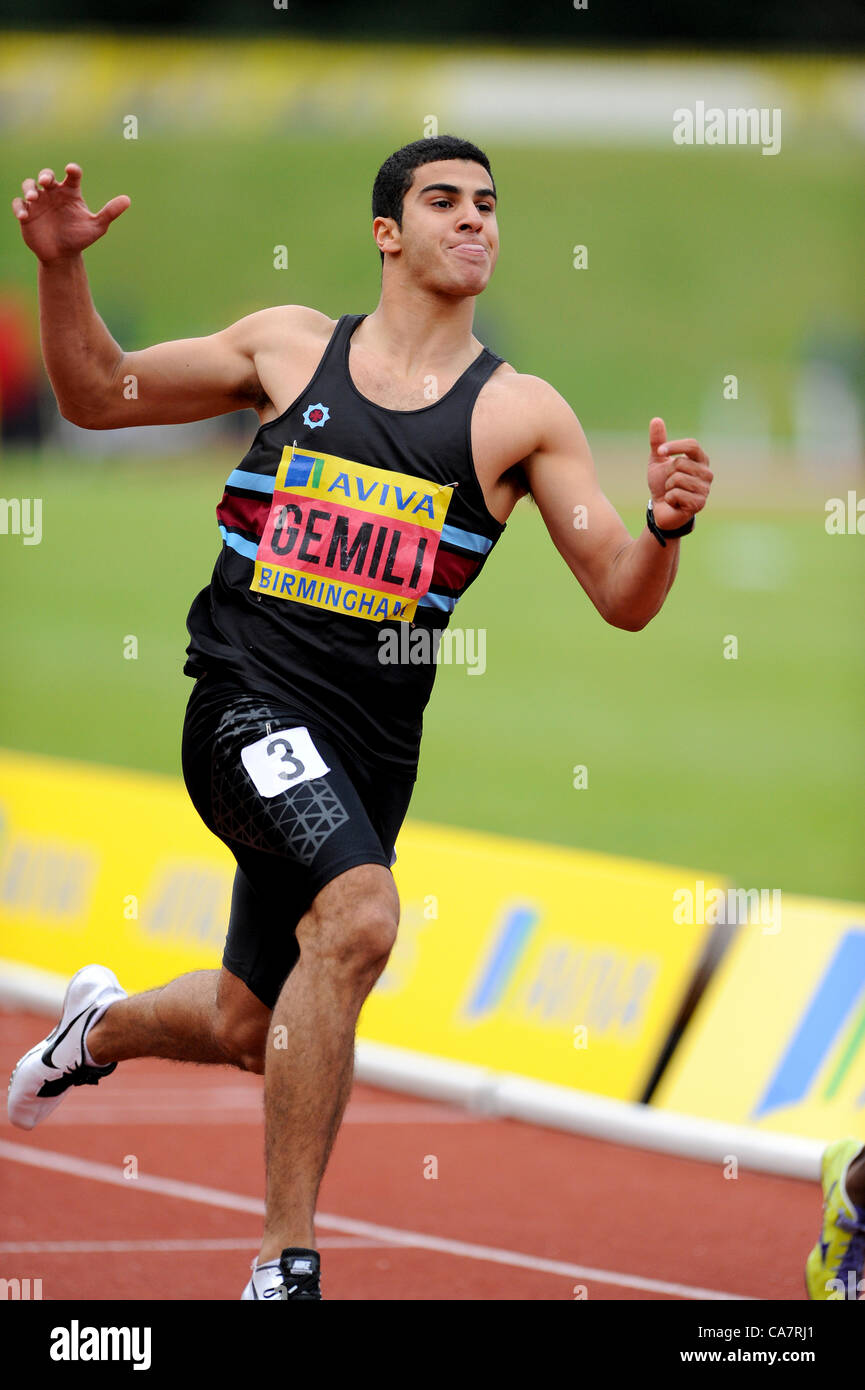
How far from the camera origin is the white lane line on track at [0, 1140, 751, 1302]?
17.6ft

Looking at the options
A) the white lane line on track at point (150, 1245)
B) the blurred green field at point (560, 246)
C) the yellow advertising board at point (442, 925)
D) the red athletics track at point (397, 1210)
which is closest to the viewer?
the red athletics track at point (397, 1210)

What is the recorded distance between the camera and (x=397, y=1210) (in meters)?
6.09

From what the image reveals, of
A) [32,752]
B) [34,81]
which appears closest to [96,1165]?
[32,752]

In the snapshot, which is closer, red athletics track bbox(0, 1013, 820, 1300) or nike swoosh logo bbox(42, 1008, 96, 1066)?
nike swoosh logo bbox(42, 1008, 96, 1066)

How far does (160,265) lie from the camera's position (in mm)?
56188

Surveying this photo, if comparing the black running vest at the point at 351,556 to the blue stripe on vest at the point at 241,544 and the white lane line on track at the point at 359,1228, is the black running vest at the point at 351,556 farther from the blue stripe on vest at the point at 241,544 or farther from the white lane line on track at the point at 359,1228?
the white lane line on track at the point at 359,1228

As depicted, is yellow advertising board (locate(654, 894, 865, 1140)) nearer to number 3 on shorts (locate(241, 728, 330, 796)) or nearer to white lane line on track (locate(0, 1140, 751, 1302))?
white lane line on track (locate(0, 1140, 751, 1302))

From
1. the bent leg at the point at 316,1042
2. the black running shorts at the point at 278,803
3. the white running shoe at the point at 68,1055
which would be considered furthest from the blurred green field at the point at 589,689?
the bent leg at the point at 316,1042

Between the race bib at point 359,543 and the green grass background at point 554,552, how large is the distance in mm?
7670

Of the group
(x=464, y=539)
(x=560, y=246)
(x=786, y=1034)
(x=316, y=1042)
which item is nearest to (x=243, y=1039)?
(x=316, y=1042)

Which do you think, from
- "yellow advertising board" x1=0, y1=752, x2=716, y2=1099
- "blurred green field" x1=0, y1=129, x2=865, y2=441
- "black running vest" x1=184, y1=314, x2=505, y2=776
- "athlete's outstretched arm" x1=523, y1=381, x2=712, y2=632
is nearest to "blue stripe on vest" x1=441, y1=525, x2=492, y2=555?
"black running vest" x1=184, y1=314, x2=505, y2=776

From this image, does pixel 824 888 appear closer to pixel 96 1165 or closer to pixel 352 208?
pixel 96 1165

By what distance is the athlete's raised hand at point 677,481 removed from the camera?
164 inches

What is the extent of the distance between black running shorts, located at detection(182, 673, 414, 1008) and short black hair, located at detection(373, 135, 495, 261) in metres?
1.27
